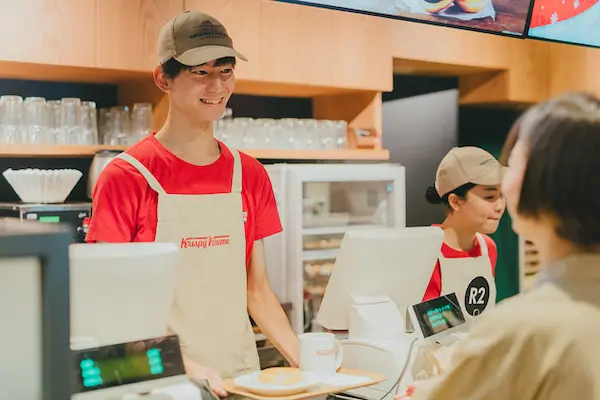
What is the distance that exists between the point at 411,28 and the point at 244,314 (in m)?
2.39

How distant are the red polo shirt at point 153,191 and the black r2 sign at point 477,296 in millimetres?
744

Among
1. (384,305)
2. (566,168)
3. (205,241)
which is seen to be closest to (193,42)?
(205,241)

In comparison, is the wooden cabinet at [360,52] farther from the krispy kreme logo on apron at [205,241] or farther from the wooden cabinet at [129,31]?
the krispy kreme logo on apron at [205,241]

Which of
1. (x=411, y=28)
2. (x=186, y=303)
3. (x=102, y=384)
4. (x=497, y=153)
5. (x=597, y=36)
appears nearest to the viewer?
(x=102, y=384)

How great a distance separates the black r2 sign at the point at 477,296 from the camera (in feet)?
9.12

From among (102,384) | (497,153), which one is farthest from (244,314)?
(497,153)

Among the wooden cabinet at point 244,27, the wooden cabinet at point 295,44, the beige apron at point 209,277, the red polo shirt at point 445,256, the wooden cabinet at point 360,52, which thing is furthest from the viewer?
the wooden cabinet at point 360,52

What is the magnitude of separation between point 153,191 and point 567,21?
1.85m

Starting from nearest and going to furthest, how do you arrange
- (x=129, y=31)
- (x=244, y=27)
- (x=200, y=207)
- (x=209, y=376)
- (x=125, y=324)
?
(x=125, y=324)
(x=209, y=376)
(x=200, y=207)
(x=129, y=31)
(x=244, y=27)

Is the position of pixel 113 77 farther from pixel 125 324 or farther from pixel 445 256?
pixel 125 324

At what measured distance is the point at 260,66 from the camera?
3734mm

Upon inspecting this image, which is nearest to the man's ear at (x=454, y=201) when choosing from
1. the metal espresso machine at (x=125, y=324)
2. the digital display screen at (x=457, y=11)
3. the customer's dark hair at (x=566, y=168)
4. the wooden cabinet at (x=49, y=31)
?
the digital display screen at (x=457, y=11)

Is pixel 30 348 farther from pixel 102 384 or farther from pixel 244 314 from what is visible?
pixel 244 314

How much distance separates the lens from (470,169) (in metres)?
3.01
